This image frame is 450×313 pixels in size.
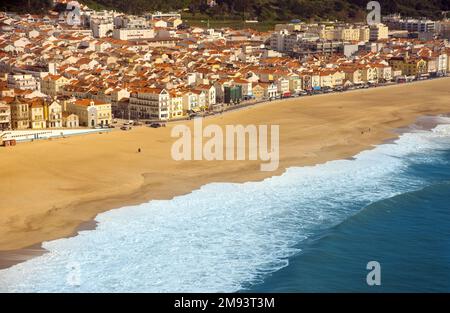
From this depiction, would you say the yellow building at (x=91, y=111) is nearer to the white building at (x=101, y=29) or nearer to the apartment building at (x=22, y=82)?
the apartment building at (x=22, y=82)

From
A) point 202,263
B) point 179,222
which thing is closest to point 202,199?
point 179,222

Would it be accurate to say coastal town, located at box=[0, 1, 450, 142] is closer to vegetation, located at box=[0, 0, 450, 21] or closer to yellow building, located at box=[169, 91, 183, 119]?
yellow building, located at box=[169, 91, 183, 119]

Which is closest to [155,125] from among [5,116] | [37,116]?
[37,116]

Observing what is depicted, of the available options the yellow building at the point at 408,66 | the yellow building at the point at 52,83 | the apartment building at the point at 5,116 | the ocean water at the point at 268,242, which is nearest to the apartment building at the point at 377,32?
the yellow building at the point at 408,66

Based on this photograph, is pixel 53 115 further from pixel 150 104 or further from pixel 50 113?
pixel 150 104

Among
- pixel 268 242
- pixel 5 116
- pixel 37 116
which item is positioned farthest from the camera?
pixel 37 116

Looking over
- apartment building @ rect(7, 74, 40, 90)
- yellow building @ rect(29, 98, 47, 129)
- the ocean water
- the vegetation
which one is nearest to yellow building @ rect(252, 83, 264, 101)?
apartment building @ rect(7, 74, 40, 90)
